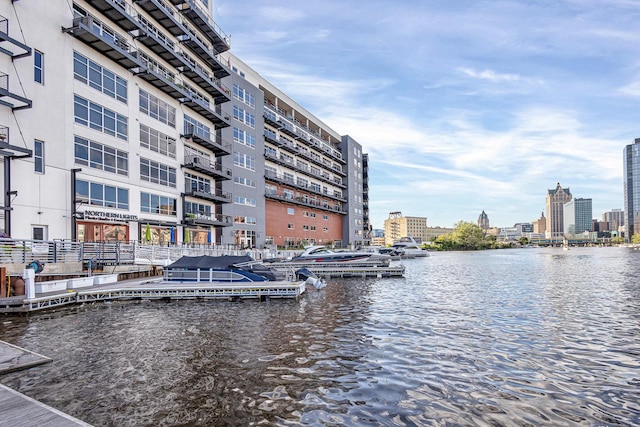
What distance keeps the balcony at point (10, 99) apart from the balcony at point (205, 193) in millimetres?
19219

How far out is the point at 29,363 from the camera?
9969 mm

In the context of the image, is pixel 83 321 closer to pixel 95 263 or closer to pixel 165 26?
pixel 95 263

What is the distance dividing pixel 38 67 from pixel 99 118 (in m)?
5.95

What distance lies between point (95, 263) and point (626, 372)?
94.7 feet

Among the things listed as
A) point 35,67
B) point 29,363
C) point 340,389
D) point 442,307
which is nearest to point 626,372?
point 340,389

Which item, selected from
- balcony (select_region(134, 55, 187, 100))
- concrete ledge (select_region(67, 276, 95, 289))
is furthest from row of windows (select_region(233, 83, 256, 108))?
concrete ledge (select_region(67, 276, 95, 289))

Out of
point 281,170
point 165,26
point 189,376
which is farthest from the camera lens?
point 281,170

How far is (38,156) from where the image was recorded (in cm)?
2766

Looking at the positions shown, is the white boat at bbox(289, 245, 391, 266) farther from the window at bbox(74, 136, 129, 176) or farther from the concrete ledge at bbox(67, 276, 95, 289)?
the concrete ledge at bbox(67, 276, 95, 289)

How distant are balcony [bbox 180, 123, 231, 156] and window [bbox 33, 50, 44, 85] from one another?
17.1 metres

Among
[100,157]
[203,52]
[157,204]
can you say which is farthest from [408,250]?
[100,157]

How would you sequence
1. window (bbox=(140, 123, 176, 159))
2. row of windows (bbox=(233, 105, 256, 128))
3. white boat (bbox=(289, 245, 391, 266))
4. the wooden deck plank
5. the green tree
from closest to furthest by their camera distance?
the wooden deck plank, window (bbox=(140, 123, 176, 159)), white boat (bbox=(289, 245, 391, 266)), row of windows (bbox=(233, 105, 256, 128)), the green tree

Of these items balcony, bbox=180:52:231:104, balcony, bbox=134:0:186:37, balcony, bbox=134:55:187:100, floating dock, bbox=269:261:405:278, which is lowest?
floating dock, bbox=269:261:405:278

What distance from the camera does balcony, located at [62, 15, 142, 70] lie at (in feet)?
99.6
